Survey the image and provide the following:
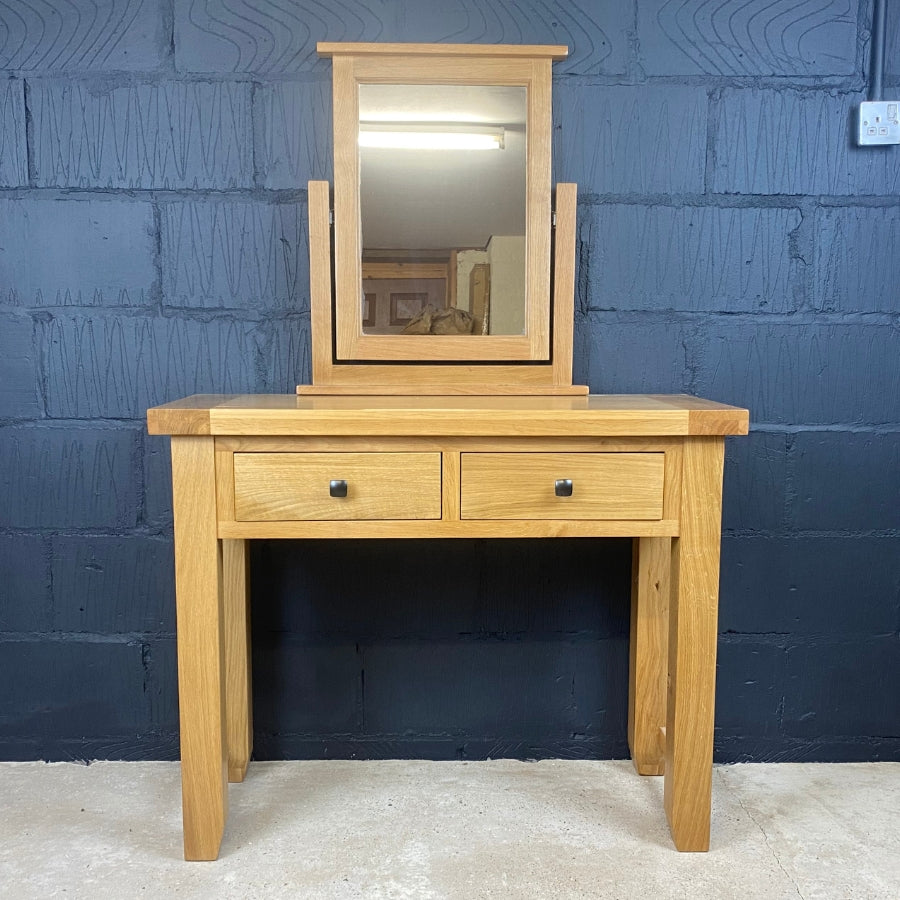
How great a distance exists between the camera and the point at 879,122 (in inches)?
79.4

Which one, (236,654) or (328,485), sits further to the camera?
(236,654)

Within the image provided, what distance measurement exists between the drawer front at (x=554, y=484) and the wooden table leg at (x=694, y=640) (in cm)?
8

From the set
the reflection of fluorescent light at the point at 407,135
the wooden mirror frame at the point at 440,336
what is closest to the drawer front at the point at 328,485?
the wooden mirror frame at the point at 440,336

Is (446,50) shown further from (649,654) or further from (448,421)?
(649,654)

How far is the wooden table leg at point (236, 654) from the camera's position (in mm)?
1989

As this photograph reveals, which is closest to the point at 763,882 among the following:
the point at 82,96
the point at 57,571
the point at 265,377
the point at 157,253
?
the point at 265,377

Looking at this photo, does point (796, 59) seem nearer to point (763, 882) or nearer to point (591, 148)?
point (591, 148)

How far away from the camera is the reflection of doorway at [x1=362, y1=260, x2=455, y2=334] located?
1.97m

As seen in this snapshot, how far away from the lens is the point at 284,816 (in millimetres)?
1857

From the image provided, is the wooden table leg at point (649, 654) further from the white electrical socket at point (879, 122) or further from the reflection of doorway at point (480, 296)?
the white electrical socket at point (879, 122)

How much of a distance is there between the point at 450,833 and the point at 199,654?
0.66 metres

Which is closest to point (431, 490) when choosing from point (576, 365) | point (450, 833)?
point (576, 365)

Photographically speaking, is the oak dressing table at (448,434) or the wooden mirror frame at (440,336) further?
the wooden mirror frame at (440,336)

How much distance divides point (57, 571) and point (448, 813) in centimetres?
112
